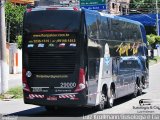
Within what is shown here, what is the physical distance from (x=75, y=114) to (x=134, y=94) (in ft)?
21.1

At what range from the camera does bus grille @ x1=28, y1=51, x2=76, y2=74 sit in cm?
1581

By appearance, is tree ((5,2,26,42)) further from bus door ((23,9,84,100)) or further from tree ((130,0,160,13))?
tree ((130,0,160,13))

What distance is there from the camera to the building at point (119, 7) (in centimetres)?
8888

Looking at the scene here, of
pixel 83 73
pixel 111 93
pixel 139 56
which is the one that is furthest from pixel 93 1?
pixel 83 73

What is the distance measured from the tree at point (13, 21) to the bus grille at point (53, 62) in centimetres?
2883

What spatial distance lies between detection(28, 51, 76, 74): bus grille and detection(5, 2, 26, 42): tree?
28.8 m

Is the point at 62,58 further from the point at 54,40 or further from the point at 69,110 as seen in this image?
the point at 69,110

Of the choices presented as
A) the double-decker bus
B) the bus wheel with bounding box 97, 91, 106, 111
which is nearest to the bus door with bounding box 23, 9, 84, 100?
the double-decker bus

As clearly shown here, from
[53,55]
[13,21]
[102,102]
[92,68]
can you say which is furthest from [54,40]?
[13,21]

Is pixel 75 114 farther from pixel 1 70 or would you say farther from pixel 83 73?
pixel 1 70

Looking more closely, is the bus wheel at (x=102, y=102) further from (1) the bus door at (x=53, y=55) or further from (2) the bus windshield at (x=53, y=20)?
(2) the bus windshield at (x=53, y=20)

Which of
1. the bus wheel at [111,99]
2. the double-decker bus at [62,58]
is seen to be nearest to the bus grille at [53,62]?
the double-decker bus at [62,58]

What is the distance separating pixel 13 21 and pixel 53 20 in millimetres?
29707

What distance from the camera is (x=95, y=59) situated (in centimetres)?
1661
